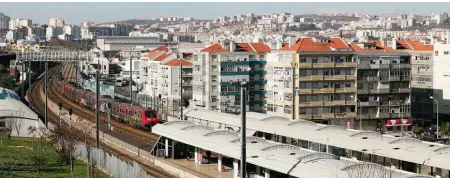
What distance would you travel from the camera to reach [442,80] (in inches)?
1662

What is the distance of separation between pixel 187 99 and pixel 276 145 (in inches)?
1085

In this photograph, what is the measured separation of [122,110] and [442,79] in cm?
1806

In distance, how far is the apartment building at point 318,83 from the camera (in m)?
36.5

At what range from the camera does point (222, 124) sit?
28.9 meters

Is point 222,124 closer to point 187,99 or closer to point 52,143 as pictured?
point 52,143

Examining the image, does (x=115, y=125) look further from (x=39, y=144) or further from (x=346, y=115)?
(x=346, y=115)

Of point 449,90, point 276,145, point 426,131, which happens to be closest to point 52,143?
point 276,145

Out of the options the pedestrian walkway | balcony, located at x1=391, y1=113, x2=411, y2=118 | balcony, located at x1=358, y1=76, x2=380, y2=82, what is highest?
balcony, located at x1=358, y1=76, x2=380, y2=82

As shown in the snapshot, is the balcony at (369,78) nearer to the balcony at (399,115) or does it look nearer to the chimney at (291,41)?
→ the balcony at (399,115)

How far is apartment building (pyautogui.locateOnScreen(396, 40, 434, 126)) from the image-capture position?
4322 centimetres

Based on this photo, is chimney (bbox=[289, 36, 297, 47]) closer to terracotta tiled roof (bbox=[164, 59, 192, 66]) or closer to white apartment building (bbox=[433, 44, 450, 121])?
white apartment building (bbox=[433, 44, 450, 121])

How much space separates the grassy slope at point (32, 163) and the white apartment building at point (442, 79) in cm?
2338

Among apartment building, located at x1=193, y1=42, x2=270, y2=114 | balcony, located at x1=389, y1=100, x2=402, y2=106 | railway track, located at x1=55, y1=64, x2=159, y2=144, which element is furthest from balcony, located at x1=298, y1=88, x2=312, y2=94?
railway track, located at x1=55, y1=64, x2=159, y2=144

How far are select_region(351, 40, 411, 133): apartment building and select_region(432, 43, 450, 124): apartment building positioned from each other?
3.97 meters
